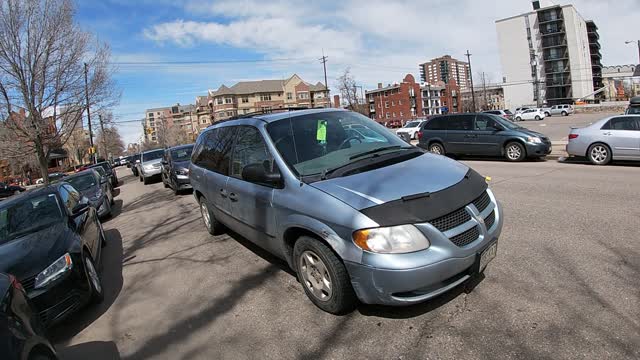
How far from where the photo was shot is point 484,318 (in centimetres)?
325

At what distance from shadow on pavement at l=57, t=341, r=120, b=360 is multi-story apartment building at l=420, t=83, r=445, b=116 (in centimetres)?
11183

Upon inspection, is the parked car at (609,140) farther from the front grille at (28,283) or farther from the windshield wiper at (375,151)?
the front grille at (28,283)

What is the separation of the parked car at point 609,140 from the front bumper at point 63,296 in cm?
1230

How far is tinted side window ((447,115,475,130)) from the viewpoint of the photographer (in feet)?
46.1

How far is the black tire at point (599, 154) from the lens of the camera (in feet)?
35.7

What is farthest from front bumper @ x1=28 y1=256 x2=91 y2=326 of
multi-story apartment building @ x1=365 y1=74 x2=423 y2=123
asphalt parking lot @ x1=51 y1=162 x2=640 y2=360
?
multi-story apartment building @ x1=365 y1=74 x2=423 y2=123

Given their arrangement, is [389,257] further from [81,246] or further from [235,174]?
[81,246]

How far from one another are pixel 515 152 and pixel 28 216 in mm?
12778

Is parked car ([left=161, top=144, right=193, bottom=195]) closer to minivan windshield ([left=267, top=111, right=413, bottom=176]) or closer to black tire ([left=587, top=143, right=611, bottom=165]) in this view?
minivan windshield ([left=267, top=111, right=413, bottom=176])

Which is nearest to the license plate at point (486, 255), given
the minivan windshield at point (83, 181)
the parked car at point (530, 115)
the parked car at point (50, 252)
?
the parked car at point (50, 252)

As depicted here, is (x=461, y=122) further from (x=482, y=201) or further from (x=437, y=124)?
(x=482, y=201)

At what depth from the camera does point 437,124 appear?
1511cm

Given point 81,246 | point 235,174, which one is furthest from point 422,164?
point 81,246

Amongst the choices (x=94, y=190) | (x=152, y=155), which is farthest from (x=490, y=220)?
(x=152, y=155)
